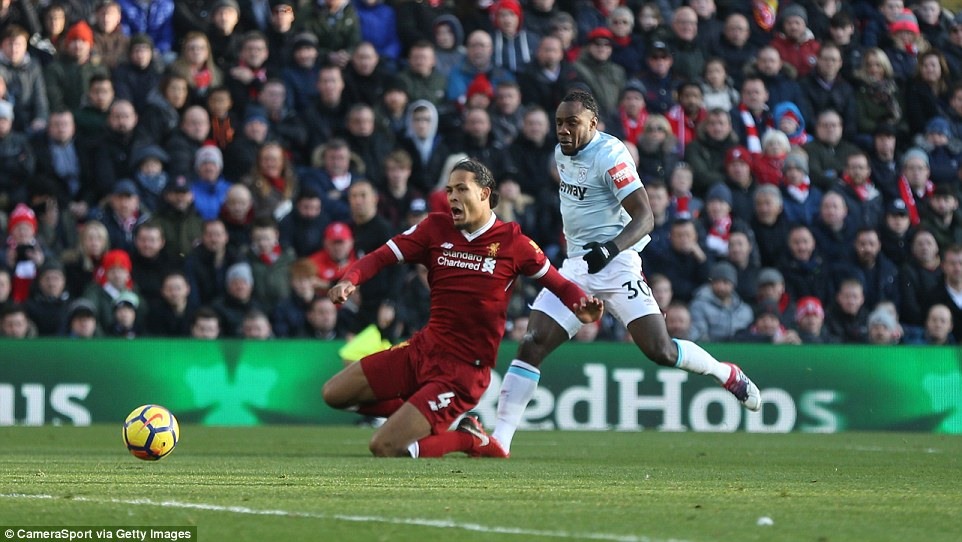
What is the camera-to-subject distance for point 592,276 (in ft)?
35.4

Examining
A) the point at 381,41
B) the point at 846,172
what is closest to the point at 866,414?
the point at 846,172

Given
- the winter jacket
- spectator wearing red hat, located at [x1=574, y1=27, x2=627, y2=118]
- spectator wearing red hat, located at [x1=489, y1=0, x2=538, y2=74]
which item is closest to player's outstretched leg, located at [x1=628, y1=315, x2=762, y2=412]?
the winter jacket

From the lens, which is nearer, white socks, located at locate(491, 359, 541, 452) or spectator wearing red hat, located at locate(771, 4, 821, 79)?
white socks, located at locate(491, 359, 541, 452)

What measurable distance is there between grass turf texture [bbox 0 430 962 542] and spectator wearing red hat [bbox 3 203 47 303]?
3.75 metres

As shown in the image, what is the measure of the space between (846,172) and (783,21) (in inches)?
88.3

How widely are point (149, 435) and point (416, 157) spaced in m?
7.84

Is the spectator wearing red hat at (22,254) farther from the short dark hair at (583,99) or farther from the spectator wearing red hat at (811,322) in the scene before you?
the spectator wearing red hat at (811,322)

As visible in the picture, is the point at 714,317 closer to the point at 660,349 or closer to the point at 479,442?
the point at 660,349

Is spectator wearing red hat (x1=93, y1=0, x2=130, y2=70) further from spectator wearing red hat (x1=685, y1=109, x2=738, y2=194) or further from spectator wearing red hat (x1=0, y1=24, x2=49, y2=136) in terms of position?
spectator wearing red hat (x1=685, y1=109, x2=738, y2=194)

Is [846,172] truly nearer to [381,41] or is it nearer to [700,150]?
[700,150]

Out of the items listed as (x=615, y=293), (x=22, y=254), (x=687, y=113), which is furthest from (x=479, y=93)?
(x=615, y=293)

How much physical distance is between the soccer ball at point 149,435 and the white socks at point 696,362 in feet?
10.7

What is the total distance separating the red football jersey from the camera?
34.0 ft

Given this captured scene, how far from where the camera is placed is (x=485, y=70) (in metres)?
17.8
